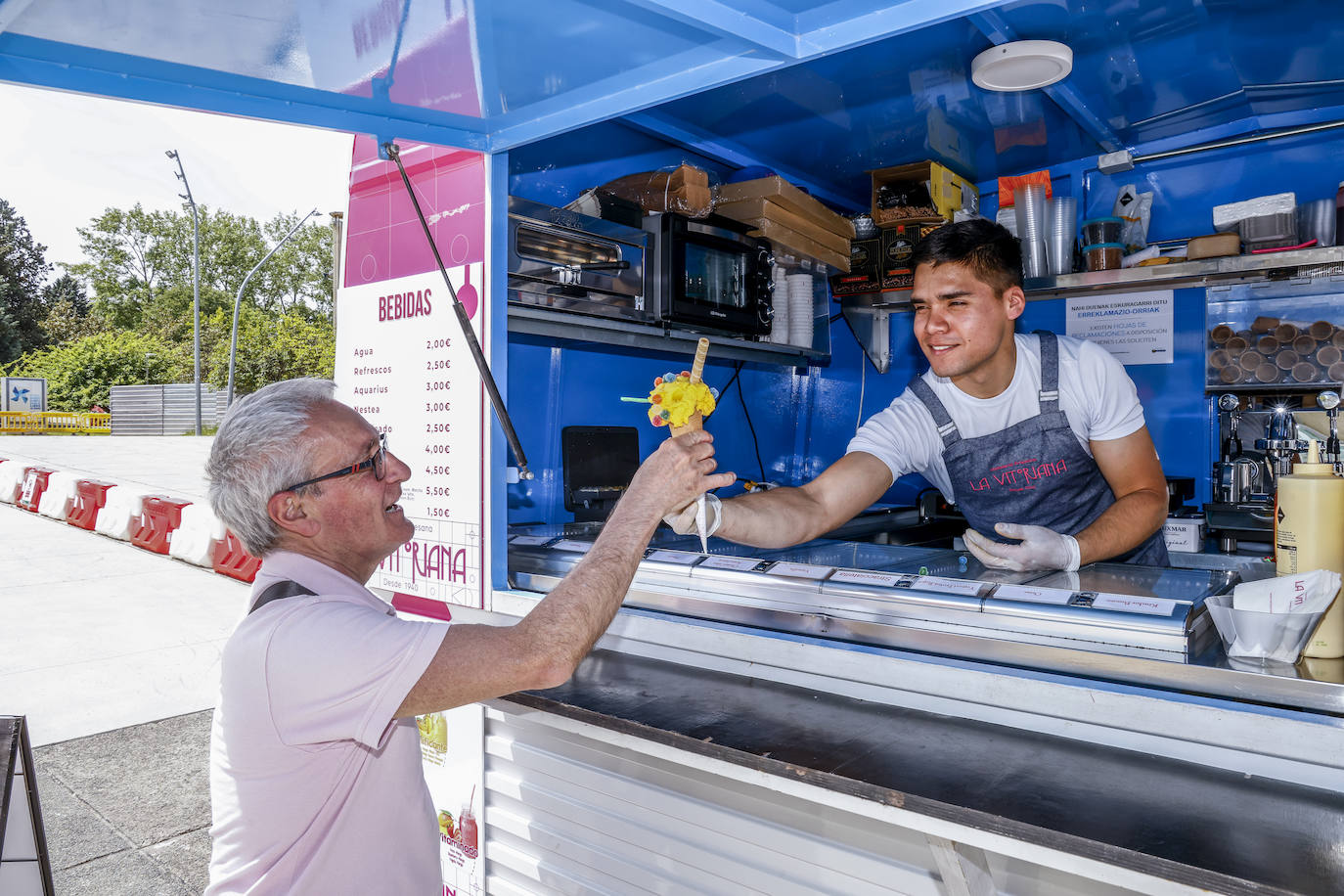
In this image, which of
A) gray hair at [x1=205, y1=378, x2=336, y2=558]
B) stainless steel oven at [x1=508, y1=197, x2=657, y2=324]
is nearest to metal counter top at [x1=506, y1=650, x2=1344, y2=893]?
gray hair at [x1=205, y1=378, x2=336, y2=558]

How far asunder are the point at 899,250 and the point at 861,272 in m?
0.20

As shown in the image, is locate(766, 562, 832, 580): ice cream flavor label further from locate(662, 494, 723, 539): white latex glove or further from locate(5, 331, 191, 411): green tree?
locate(5, 331, 191, 411): green tree

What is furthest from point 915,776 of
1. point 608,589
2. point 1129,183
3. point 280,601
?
point 1129,183

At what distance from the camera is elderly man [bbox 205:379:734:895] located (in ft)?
4.24

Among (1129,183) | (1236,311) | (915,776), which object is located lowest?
(915,776)

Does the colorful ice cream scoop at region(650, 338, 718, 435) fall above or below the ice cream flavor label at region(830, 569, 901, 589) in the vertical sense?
above

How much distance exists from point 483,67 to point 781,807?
1541 mm

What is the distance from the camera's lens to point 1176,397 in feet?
12.0

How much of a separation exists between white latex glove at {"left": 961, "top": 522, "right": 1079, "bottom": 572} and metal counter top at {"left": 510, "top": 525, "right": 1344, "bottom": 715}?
4 centimetres

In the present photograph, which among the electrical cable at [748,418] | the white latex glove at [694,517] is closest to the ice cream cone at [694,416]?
the white latex glove at [694,517]

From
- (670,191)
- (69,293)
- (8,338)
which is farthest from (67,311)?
(670,191)

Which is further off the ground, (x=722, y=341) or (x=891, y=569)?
(x=722, y=341)

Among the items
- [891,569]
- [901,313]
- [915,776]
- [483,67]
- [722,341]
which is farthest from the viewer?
[901,313]

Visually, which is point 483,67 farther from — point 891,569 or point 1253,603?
point 1253,603
